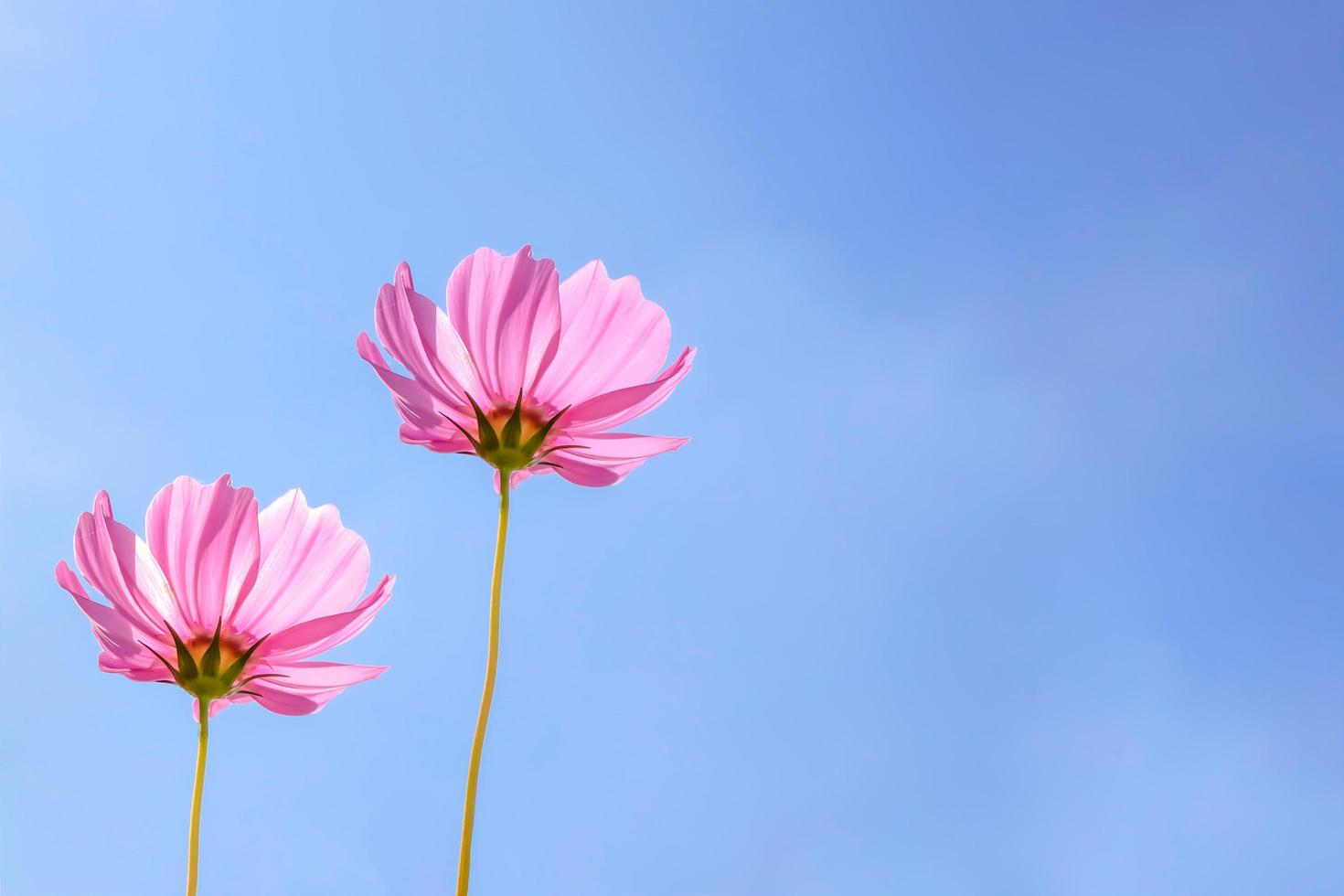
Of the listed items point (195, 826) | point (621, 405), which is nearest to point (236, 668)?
point (195, 826)

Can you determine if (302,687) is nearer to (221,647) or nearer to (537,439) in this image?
(221,647)

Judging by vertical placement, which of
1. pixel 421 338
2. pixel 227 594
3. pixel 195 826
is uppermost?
pixel 421 338

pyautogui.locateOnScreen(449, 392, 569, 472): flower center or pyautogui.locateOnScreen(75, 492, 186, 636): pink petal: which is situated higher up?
pyautogui.locateOnScreen(449, 392, 569, 472): flower center

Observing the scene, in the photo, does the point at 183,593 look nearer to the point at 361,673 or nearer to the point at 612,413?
the point at 361,673

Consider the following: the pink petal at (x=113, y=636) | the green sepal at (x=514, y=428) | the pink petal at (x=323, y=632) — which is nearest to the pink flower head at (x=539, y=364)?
the green sepal at (x=514, y=428)

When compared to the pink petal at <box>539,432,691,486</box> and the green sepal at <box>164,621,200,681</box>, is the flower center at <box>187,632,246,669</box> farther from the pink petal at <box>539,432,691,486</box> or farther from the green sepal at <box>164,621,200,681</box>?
the pink petal at <box>539,432,691,486</box>

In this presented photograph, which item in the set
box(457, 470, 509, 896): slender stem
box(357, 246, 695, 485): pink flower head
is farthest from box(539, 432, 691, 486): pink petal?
box(457, 470, 509, 896): slender stem

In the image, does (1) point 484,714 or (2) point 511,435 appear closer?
(1) point 484,714
